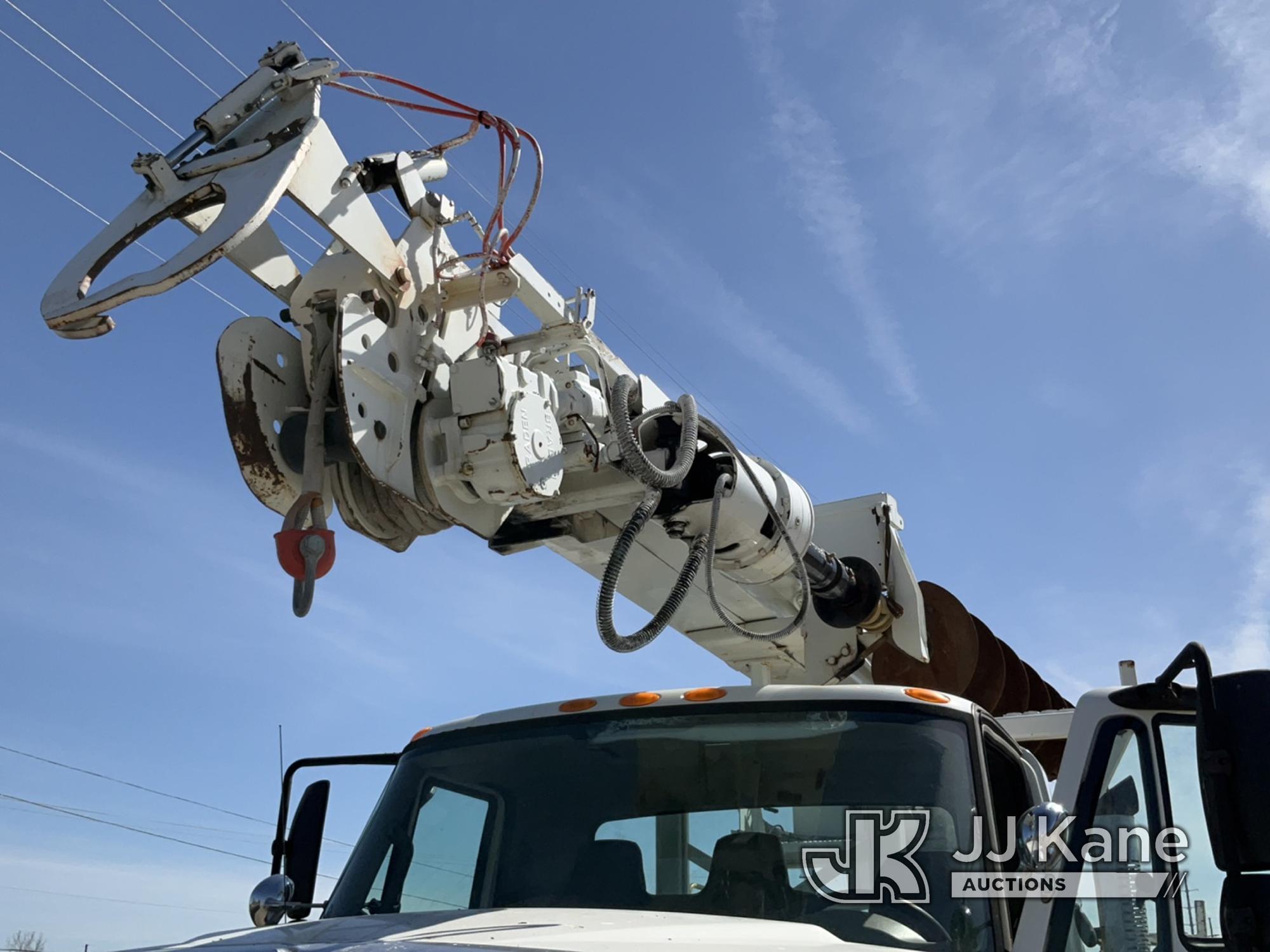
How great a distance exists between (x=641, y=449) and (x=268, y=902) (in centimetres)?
180

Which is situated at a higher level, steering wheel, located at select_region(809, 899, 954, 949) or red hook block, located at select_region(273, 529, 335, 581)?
red hook block, located at select_region(273, 529, 335, 581)

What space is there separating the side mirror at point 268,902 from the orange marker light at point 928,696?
73.6 inches

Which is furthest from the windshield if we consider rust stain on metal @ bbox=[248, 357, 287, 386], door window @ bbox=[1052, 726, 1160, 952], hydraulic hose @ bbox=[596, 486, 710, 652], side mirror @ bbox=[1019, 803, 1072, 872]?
rust stain on metal @ bbox=[248, 357, 287, 386]

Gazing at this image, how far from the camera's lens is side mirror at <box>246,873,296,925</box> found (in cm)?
383

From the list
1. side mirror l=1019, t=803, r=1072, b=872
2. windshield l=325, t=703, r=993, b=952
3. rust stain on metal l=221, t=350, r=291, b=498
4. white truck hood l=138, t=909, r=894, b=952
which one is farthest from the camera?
rust stain on metal l=221, t=350, r=291, b=498

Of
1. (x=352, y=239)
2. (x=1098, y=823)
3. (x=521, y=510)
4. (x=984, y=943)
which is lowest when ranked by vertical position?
(x=984, y=943)

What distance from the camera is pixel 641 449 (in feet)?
14.7

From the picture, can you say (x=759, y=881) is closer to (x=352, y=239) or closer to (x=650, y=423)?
(x=650, y=423)

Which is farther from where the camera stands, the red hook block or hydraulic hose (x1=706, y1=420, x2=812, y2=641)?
hydraulic hose (x1=706, y1=420, x2=812, y2=641)

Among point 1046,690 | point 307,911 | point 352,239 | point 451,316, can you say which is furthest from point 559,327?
point 1046,690

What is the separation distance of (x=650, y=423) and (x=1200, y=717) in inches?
95.1

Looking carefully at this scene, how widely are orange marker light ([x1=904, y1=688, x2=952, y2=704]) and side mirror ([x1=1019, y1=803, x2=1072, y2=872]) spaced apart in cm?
41

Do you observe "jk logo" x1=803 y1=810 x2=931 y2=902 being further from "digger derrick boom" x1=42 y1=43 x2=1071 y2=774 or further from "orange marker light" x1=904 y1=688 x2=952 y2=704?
"digger derrick boom" x1=42 y1=43 x2=1071 y2=774

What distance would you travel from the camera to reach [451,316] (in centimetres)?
485
